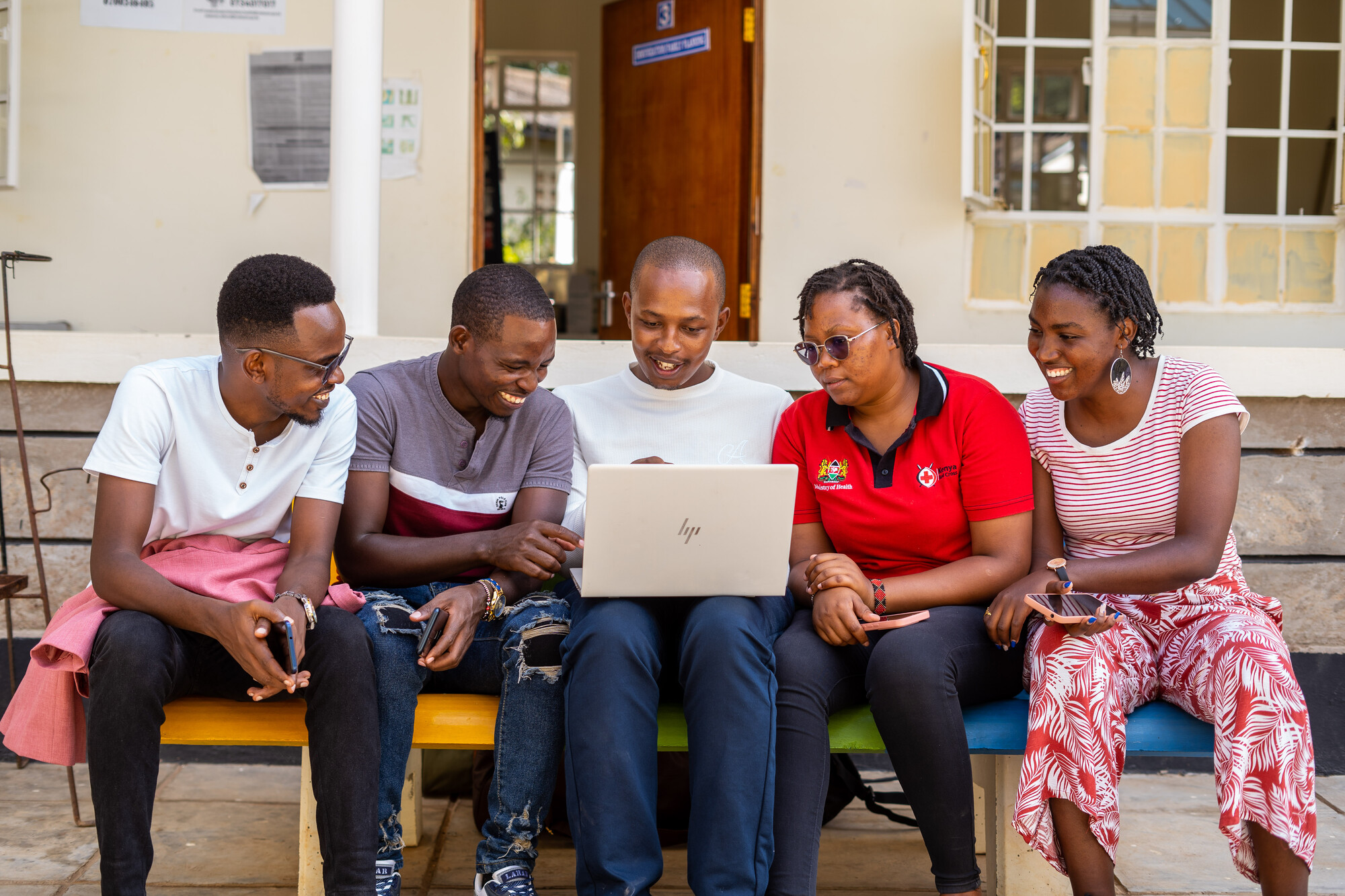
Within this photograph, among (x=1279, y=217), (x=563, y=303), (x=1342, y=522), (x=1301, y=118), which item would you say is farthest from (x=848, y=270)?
(x=563, y=303)

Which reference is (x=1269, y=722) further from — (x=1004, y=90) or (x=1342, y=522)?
(x=1004, y=90)

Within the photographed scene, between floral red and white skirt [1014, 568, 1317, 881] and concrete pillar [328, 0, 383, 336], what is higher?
concrete pillar [328, 0, 383, 336]

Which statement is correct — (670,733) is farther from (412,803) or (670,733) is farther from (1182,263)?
(1182,263)

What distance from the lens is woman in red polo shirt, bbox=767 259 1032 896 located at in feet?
6.37

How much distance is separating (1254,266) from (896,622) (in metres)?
3.44

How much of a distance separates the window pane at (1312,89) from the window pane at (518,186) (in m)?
5.31

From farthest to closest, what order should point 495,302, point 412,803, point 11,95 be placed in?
point 11,95
point 412,803
point 495,302

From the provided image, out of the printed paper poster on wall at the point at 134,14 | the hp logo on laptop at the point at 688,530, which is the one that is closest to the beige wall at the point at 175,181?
the printed paper poster on wall at the point at 134,14

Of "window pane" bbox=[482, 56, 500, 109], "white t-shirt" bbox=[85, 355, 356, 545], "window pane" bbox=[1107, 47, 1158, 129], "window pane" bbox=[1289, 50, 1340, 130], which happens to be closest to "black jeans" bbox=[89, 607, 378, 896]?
"white t-shirt" bbox=[85, 355, 356, 545]

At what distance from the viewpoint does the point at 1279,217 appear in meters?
4.57

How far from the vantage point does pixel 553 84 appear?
8.05 metres

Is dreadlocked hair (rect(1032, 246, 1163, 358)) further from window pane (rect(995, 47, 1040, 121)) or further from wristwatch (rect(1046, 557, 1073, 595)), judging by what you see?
window pane (rect(995, 47, 1040, 121))

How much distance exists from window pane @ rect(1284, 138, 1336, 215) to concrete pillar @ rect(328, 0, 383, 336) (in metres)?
3.85

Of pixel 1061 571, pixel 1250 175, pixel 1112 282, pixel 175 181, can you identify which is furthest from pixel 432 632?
pixel 1250 175
